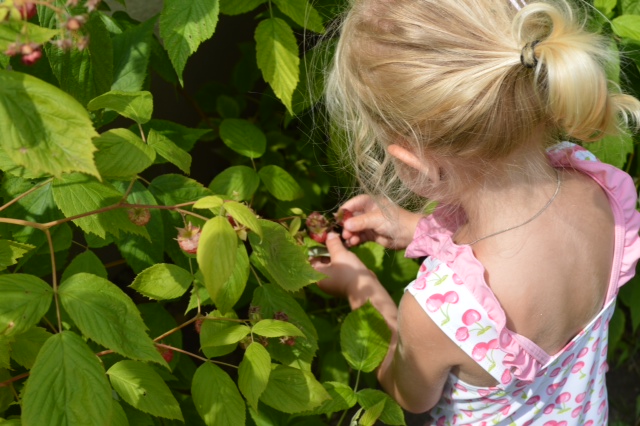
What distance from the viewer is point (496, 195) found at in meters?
1.35

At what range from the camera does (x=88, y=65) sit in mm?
1269

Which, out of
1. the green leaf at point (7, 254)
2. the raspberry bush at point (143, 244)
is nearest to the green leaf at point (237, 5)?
the raspberry bush at point (143, 244)

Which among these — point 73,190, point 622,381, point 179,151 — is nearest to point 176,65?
point 179,151

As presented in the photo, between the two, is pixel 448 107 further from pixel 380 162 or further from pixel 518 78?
pixel 380 162

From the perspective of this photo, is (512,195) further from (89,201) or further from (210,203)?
(89,201)

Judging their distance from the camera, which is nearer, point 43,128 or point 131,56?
point 43,128

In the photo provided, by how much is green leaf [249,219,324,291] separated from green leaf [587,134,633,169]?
2.87 feet

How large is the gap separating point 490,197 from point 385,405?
0.44 m

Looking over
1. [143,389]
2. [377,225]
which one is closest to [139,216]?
[143,389]

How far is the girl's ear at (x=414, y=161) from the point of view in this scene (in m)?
1.29

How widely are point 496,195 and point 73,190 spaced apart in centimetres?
73

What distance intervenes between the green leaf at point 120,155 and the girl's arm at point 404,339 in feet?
2.03

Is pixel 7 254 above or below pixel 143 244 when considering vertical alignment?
above

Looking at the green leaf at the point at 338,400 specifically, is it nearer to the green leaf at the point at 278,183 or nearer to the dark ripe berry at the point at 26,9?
the green leaf at the point at 278,183
